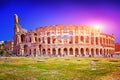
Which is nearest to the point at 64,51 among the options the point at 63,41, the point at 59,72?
the point at 63,41

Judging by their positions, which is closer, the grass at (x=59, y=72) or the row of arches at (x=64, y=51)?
the grass at (x=59, y=72)

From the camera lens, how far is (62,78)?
21891mm

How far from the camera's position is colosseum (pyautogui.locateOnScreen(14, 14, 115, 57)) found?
3944 inches

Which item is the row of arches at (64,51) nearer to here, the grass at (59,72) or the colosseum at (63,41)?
the colosseum at (63,41)

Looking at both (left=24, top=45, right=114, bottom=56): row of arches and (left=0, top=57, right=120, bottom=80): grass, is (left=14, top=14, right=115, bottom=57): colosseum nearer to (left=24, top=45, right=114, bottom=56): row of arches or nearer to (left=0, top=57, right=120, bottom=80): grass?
(left=24, top=45, right=114, bottom=56): row of arches

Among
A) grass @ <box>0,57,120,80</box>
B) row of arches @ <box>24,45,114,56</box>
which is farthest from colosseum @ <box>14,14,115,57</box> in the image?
grass @ <box>0,57,120,80</box>

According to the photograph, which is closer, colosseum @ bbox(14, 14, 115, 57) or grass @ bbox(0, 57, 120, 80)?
grass @ bbox(0, 57, 120, 80)

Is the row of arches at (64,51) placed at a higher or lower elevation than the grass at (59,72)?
higher

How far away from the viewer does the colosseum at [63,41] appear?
10019cm

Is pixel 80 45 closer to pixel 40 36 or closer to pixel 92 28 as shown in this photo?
pixel 92 28

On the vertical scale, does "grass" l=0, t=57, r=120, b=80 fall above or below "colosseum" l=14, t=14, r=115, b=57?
below

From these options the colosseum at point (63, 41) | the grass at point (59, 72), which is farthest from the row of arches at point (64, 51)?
the grass at point (59, 72)

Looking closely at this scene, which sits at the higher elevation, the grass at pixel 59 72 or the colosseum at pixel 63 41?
the colosseum at pixel 63 41

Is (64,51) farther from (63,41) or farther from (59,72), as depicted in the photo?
(59,72)
